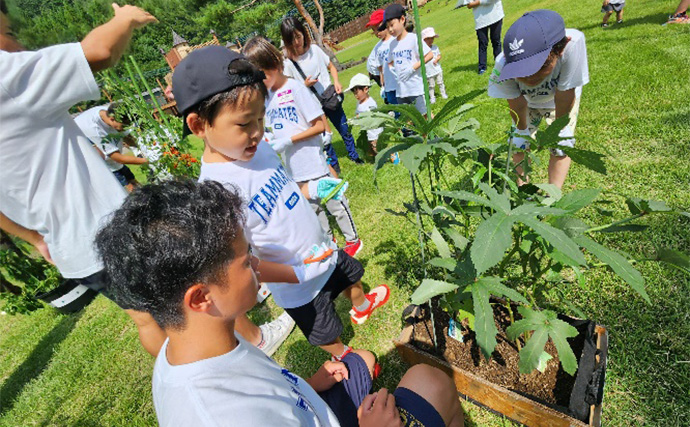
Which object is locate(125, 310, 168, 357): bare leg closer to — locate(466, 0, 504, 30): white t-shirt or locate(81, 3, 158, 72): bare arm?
locate(81, 3, 158, 72): bare arm

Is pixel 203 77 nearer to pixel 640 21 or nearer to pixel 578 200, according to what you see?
pixel 578 200

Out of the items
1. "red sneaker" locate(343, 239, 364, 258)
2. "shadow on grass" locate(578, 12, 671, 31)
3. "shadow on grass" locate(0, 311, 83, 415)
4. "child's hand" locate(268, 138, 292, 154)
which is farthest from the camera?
"shadow on grass" locate(578, 12, 671, 31)

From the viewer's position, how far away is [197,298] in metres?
0.87

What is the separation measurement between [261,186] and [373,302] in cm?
137

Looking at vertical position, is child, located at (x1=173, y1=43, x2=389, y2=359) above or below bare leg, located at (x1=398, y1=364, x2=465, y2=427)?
above

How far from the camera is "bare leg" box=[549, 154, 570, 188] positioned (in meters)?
2.42

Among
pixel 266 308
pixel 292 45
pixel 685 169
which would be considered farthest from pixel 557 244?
pixel 292 45

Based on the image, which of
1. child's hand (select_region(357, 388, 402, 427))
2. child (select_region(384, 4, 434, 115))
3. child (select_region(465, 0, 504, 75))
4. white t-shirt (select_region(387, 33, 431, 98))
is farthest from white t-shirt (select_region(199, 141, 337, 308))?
child (select_region(465, 0, 504, 75))

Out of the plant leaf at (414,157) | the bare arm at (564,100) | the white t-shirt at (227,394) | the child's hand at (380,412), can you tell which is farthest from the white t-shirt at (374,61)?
the white t-shirt at (227,394)

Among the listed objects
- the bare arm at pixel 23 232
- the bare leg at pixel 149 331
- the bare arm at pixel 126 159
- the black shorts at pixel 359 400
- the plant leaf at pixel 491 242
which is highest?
the bare arm at pixel 23 232

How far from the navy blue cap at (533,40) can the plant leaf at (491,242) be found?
1.33 meters

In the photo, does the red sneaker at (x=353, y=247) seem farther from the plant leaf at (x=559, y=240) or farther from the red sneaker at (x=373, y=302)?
the plant leaf at (x=559, y=240)

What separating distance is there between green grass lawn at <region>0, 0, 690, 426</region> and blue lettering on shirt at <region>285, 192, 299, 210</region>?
0.83 m

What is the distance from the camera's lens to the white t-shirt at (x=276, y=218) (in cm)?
150
